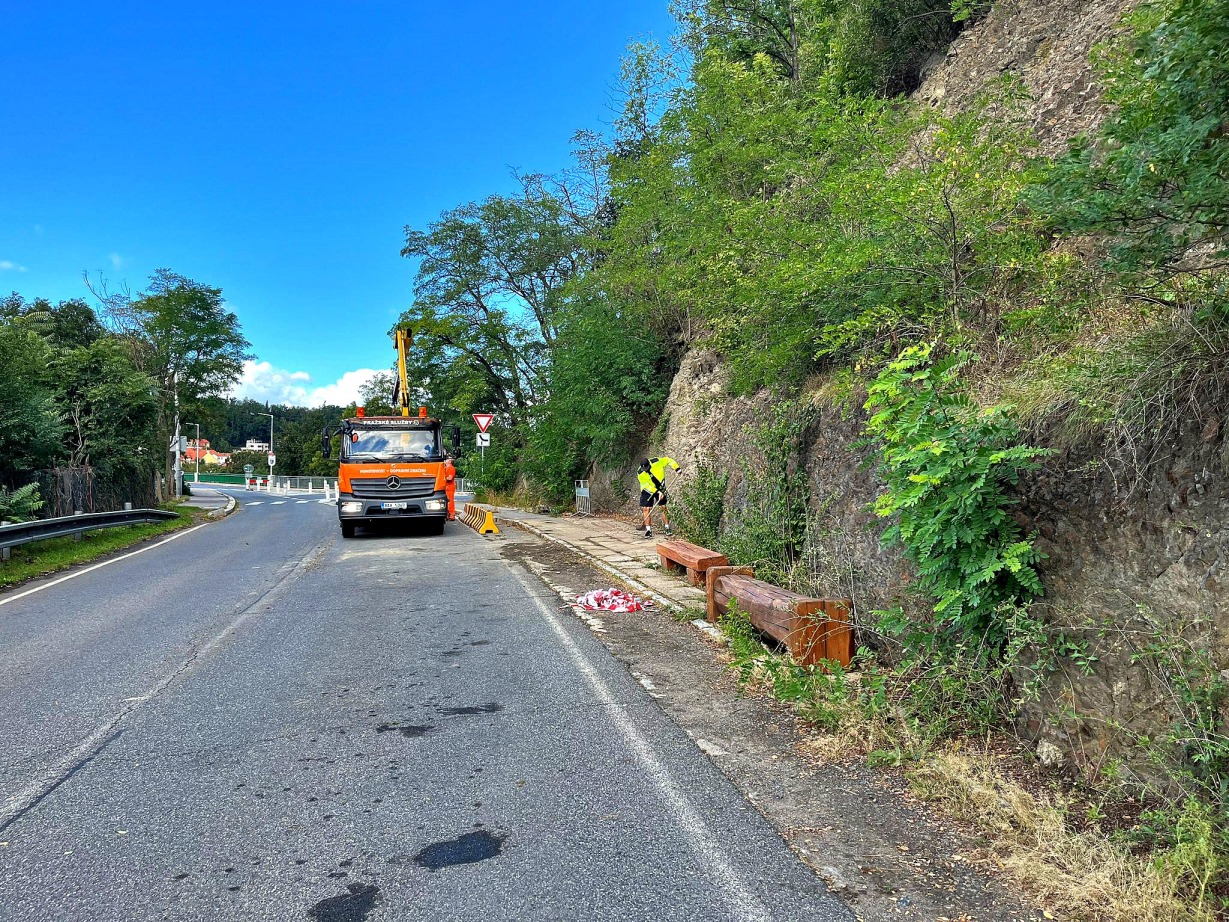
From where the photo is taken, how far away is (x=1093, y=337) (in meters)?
4.75

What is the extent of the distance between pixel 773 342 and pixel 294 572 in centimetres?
819

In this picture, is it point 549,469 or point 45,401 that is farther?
point 549,469

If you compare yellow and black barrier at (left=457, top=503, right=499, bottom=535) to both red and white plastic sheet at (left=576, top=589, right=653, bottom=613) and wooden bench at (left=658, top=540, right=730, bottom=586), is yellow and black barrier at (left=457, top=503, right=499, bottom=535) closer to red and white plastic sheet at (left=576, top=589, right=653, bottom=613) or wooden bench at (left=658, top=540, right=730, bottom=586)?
wooden bench at (left=658, top=540, right=730, bottom=586)

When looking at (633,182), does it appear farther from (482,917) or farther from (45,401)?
(482,917)

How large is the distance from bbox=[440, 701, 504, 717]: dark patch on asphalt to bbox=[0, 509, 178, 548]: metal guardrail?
11632 mm

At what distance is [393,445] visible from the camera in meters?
17.6

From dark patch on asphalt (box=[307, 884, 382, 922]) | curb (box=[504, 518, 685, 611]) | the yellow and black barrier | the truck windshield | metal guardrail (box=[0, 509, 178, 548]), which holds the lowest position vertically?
dark patch on asphalt (box=[307, 884, 382, 922])

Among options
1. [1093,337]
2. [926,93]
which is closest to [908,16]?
[926,93]

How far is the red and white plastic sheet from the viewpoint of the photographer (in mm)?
8711

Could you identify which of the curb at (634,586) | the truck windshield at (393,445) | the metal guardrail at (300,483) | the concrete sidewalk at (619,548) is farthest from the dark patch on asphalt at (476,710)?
the metal guardrail at (300,483)

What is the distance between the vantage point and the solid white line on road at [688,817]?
9.43 feet

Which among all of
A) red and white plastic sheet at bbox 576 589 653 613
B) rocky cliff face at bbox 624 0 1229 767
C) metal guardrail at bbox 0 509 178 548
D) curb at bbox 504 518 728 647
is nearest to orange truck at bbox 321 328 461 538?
curb at bbox 504 518 728 647

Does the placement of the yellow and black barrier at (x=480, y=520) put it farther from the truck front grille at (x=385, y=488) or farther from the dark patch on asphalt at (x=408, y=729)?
the dark patch on asphalt at (x=408, y=729)

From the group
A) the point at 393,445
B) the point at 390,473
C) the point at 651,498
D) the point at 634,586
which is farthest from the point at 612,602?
the point at 393,445
